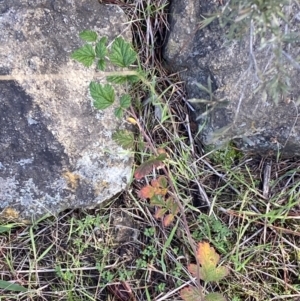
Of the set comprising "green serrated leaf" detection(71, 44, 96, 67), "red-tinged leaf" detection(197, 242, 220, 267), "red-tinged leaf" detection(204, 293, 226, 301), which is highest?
"green serrated leaf" detection(71, 44, 96, 67)

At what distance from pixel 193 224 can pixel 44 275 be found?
23.6 inches

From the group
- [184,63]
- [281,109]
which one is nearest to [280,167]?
[281,109]

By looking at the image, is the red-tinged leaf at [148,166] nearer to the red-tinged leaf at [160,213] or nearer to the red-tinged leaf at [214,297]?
the red-tinged leaf at [160,213]

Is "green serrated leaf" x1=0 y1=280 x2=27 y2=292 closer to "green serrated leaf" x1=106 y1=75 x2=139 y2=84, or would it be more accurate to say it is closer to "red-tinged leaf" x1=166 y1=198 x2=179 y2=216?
"red-tinged leaf" x1=166 y1=198 x2=179 y2=216

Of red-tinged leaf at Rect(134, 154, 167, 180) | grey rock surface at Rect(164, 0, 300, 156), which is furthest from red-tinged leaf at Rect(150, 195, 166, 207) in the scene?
grey rock surface at Rect(164, 0, 300, 156)

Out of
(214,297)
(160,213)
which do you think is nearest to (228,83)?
(160,213)

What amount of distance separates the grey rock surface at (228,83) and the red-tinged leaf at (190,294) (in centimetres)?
52

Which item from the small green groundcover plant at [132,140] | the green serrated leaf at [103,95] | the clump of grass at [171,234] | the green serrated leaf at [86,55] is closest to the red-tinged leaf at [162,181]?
the small green groundcover plant at [132,140]

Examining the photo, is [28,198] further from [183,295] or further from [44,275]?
[183,295]

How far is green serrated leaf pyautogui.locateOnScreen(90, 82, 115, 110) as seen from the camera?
1.71 meters

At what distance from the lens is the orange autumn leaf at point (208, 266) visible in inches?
72.6

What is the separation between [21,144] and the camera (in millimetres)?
1935

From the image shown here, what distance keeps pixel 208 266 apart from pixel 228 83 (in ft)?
2.15

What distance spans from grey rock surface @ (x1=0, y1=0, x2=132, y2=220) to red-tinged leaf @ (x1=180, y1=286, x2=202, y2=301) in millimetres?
445
